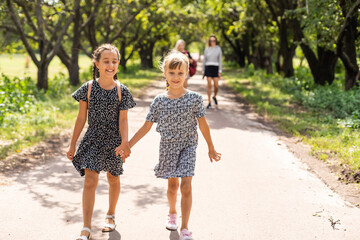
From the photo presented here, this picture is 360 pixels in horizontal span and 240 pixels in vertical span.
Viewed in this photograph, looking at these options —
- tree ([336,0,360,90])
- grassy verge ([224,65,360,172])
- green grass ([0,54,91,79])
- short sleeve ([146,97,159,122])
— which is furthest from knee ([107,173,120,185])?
green grass ([0,54,91,79])

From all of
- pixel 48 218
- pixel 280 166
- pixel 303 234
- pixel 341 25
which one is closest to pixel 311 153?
pixel 280 166

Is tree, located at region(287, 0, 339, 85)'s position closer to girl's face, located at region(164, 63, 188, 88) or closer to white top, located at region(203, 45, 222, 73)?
white top, located at region(203, 45, 222, 73)

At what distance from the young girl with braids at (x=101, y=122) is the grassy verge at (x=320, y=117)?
368cm

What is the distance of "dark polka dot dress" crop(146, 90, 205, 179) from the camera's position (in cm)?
387

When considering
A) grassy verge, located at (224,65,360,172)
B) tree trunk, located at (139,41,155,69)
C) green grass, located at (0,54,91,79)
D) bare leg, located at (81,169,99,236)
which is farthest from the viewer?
tree trunk, located at (139,41,155,69)

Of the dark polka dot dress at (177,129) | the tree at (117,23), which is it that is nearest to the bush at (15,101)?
the tree at (117,23)

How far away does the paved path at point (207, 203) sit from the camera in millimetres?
4094

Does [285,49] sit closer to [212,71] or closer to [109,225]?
[212,71]

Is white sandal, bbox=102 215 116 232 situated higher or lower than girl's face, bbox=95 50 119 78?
lower

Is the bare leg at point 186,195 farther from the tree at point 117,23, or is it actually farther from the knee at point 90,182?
the tree at point 117,23

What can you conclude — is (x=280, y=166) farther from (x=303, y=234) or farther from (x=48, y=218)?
(x=48, y=218)

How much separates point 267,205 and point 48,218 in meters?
2.35

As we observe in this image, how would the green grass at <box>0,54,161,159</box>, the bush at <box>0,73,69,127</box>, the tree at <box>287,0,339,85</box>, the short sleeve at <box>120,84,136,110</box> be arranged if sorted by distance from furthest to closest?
the tree at <box>287,0,339,85</box>
the bush at <box>0,73,69,127</box>
the green grass at <box>0,54,161,159</box>
the short sleeve at <box>120,84,136,110</box>

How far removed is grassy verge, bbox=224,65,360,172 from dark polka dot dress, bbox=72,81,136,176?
370cm
